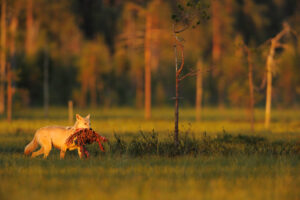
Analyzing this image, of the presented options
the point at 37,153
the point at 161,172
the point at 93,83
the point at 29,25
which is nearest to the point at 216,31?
the point at 93,83

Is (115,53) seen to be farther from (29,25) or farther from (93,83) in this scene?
(29,25)

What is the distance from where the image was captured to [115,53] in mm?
70000

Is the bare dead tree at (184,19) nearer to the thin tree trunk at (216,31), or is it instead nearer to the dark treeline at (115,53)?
the dark treeline at (115,53)

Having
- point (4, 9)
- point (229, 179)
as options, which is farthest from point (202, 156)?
point (4, 9)

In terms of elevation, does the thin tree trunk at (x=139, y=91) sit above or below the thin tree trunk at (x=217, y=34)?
below

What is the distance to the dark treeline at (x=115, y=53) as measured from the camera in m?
59.0

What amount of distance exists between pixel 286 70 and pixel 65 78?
2913cm

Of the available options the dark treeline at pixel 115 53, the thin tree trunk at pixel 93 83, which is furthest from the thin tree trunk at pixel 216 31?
the thin tree trunk at pixel 93 83

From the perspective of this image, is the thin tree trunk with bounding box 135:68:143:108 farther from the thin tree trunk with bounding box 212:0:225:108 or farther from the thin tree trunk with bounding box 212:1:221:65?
the thin tree trunk with bounding box 212:1:221:65

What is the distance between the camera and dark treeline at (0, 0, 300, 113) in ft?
193

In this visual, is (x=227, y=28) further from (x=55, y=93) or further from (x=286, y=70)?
(x=55, y=93)

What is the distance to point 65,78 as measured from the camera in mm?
67312

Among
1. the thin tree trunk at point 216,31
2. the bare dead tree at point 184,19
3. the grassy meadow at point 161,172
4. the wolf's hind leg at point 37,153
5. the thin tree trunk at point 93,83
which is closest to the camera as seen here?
the grassy meadow at point 161,172

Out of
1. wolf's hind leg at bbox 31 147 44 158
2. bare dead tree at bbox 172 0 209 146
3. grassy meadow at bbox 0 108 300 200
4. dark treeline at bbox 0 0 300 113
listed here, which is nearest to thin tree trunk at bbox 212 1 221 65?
dark treeline at bbox 0 0 300 113
